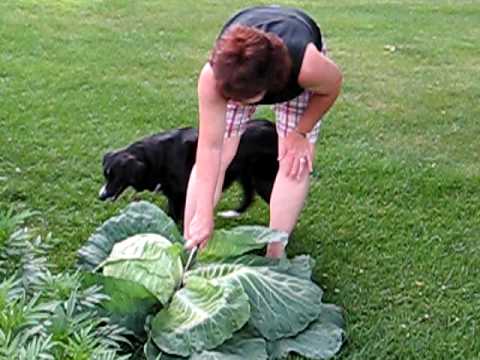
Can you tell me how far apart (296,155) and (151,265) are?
0.68 meters

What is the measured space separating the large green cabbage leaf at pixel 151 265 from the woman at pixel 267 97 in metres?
0.17

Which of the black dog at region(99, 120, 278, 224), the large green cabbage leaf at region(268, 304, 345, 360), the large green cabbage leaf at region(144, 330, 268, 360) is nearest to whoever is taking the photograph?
the large green cabbage leaf at region(144, 330, 268, 360)

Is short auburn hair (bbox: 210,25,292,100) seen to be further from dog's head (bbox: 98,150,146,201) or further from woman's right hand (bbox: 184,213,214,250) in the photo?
dog's head (bbox: 98,150,146,201)

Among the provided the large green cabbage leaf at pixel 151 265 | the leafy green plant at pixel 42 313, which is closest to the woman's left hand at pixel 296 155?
the large green cabbage leaf at pixel 151 265

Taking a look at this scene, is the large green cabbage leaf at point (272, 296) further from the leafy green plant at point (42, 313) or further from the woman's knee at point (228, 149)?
the woman's knee at point (228, 149)

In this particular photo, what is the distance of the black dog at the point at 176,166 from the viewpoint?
3.40 m

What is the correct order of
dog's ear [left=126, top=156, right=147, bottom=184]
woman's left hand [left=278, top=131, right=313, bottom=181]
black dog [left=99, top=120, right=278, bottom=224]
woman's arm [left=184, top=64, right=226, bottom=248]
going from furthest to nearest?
dog's ear [left=126, top=156, right=147, bottom=184] < black dog [left=99, top=120, right=278, bottom=224] < woman's left hand [left=278, top=131, right=313, bottom=181] < woman's arm [left=184, top=64, right=226, bottom=248]

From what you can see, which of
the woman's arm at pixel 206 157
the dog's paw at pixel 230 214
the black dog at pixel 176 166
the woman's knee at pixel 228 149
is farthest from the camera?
the dog's paw at pixel 230 214

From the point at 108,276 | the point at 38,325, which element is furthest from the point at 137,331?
the point at 38,325

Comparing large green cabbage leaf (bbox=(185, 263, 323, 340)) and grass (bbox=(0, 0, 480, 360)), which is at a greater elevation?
large green cabbage leaf (bbox=(185, 263, 323, 340))

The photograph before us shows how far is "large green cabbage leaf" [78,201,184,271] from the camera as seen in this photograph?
2.92 metres

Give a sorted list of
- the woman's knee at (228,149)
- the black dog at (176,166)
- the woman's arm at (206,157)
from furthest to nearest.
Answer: the black dog at (176,166) → the woman's knee at (228,149) → the woman's arm at (206,157)

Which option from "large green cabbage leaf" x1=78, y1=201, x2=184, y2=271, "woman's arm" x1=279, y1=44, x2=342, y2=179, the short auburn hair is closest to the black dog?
"woman's arm" x1=279, y1=44, x2=342, y2=179

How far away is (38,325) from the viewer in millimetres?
1857
